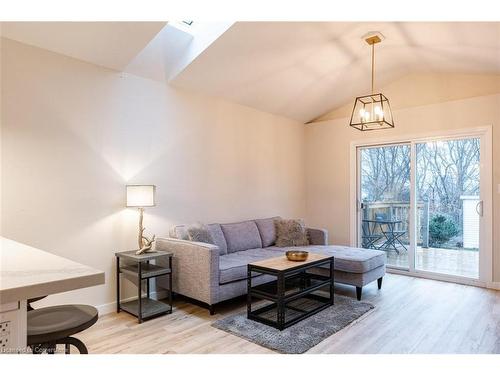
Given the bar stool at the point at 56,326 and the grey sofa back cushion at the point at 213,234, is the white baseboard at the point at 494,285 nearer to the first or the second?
the grey sofa back cushion at the point at 213,234

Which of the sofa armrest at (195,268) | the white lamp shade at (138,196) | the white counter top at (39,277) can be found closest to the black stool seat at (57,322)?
the white counter top at (39,277)

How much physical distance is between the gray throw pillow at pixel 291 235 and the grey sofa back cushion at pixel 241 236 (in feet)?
1.04

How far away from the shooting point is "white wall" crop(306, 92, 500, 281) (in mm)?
4078

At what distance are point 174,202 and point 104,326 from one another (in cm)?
146

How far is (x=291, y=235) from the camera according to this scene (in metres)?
4.60

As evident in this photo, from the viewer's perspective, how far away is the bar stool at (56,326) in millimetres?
1341

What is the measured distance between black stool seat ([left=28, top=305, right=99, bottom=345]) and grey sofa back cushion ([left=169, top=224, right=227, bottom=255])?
6.79ft

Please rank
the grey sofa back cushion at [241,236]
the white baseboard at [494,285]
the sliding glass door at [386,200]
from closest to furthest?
the white baseboard at [494,285]
the grey sofa back cushion at [241,236]
the sliding glass door at [386,200]

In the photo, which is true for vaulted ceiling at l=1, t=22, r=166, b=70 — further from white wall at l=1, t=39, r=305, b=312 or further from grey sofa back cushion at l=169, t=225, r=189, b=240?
grey sofa back cushion at l=169, t=225, r=189, b=240

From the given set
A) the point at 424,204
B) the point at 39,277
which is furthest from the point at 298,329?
the point at 424,204

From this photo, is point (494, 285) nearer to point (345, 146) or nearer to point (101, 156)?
point (345, 146)

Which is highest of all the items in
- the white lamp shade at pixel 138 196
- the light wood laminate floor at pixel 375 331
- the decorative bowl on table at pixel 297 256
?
the white lamp shade at pixel 138 196

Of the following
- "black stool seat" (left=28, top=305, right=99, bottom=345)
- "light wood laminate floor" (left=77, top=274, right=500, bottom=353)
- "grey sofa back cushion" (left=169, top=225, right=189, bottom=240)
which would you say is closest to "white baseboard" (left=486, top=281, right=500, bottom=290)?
"light wood laminate floor" (left=77, top=274, right=500, bottom=353)
